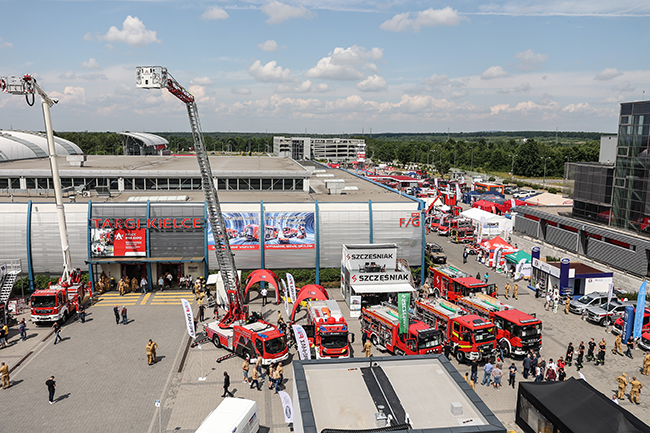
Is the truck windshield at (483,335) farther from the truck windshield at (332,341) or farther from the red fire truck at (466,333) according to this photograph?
the truck windshield at (332,341)

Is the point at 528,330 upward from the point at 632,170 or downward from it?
downward

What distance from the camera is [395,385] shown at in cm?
1355

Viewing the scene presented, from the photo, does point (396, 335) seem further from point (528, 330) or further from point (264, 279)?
point (264, 279)

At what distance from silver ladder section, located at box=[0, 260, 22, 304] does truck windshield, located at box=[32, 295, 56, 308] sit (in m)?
2.39

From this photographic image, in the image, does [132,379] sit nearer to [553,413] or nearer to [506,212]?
[553,413]

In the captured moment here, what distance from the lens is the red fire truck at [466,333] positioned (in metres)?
23.0

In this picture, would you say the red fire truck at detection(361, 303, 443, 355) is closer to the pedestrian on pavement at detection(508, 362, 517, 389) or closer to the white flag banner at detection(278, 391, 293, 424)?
the pedestrian on pavement at detection(508, 362, 517, 389)

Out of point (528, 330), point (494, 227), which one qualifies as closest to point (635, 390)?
point (528, 330)

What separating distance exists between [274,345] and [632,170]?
34073mm

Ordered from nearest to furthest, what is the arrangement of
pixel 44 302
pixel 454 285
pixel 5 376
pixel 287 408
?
1. pixel 287 408
2. pixel 5 376
3. pixel 44 302
4. pixel 454 285

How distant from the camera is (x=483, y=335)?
75.9ft

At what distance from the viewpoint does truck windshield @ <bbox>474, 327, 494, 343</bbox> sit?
23016 millimetres

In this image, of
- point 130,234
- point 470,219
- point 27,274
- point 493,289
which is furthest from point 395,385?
point 470,219

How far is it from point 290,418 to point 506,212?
5190 centimetres
